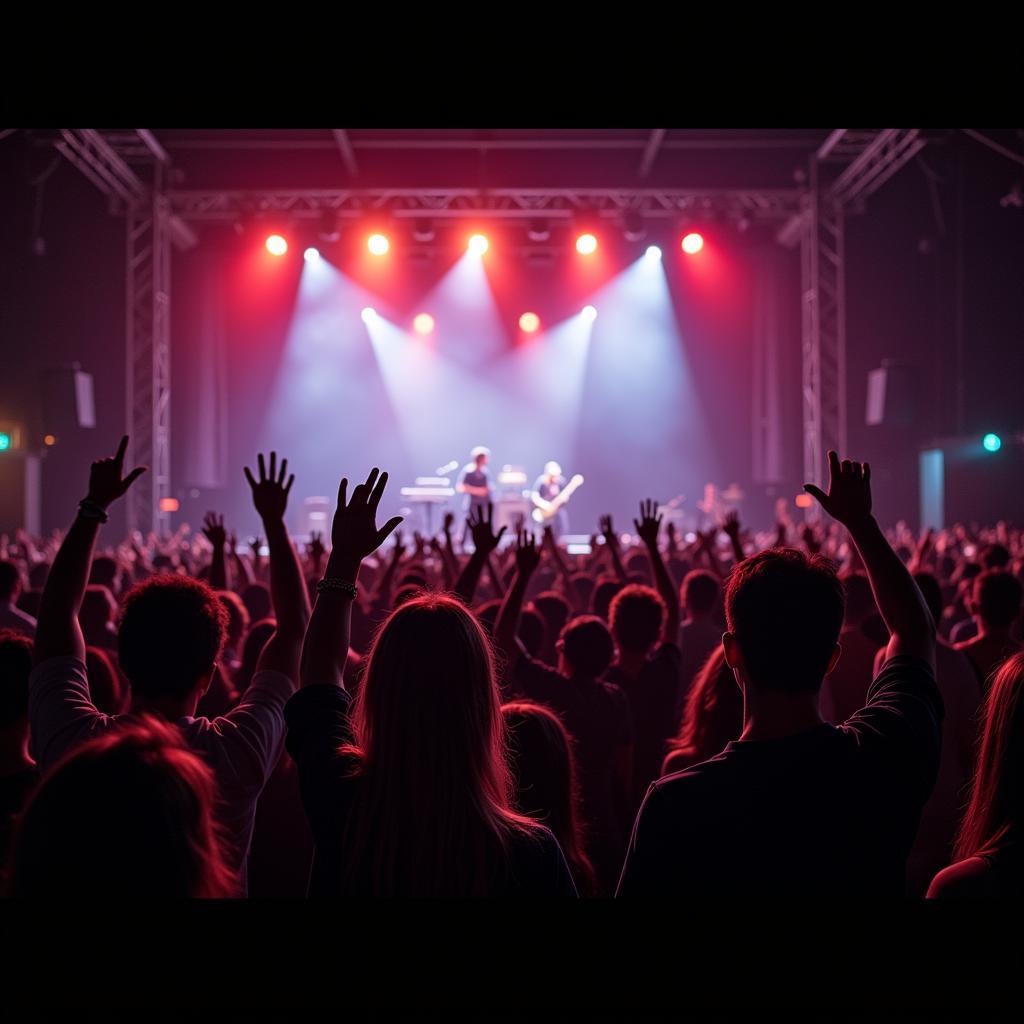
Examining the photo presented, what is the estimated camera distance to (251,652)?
340 centimetres

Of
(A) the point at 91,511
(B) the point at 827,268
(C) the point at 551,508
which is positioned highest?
(B) the point at 827,268

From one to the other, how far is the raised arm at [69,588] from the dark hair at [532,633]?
1763 millimetres

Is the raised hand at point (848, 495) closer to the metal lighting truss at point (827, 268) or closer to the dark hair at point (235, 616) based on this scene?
the dark hair at point (235, 616)

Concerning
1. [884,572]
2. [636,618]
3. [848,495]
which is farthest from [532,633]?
[884,572]


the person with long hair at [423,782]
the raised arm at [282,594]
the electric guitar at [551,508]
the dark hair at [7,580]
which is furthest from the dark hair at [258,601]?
the electric guitar at [551,508]

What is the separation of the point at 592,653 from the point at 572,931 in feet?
5.28

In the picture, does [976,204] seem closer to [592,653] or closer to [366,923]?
[592,653]

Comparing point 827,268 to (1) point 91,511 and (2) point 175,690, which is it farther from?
(2) point 175,690

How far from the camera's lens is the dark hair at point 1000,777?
5.11ft

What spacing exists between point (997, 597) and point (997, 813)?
7.70 feet

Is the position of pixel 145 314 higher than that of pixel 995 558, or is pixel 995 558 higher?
pixel 145 314

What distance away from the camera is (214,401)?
1808 cm

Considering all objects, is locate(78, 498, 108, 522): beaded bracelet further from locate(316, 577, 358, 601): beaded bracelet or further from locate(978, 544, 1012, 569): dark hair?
locate(978, 544, 1012, 569): dark hair
